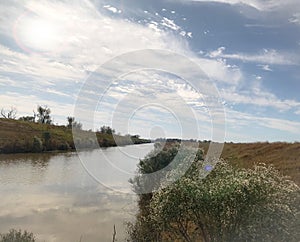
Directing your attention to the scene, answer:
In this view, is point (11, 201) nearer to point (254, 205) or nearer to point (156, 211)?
point (156, 211)

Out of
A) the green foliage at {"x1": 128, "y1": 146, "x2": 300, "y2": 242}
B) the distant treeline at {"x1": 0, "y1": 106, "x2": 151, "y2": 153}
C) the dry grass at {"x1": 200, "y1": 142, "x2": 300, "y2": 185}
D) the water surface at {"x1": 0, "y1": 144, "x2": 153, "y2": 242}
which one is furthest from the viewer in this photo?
the distant treeline at {"x1": 0, "y1": 106, "x2": 151, "y2": 153}

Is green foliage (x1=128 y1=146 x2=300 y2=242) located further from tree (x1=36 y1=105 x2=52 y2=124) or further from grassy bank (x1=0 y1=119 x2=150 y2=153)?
tree (x1=36 y1=105 x2=52 y2=124)

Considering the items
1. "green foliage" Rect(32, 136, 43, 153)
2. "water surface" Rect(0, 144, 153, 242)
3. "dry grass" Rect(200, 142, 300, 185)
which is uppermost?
"dry grass" Rect(200, 142, 300, 185)

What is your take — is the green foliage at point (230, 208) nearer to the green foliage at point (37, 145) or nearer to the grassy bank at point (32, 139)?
the grassy bank at point (32, 139)

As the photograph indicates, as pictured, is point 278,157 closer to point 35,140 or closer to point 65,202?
point 65,202

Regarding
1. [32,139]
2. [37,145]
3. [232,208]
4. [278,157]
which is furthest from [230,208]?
[32,139]

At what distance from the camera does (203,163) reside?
52.9ft

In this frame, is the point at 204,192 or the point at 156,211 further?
the point at 156,211

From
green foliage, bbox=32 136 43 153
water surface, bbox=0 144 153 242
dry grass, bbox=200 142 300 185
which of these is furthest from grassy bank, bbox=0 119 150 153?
dry grass, bbox=200 142 300 185

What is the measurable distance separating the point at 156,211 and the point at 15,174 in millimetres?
32219

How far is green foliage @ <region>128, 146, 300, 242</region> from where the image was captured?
39.5 ft

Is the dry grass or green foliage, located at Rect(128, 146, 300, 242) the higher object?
the dry grass

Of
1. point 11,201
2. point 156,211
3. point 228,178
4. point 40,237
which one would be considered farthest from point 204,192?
point 11,201

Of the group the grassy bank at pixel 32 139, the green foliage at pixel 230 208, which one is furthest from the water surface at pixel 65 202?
the grassy bank at pixel 32 139
